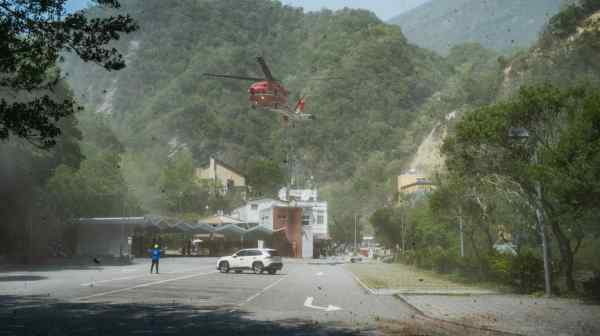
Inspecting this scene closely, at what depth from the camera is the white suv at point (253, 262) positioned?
37.0 metres

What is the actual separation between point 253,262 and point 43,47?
2532cm

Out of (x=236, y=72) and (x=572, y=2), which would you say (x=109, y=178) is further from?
(x=236, y=72)

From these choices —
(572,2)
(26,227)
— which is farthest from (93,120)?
(572,2)

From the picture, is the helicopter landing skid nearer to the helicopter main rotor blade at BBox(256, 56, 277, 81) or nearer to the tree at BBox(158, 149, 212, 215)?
the helicopter main rotor blade at BBox(256, 56, 277, 81)

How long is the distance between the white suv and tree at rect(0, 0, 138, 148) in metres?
25.0

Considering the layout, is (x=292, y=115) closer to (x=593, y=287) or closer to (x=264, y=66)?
(x=264, y=66)

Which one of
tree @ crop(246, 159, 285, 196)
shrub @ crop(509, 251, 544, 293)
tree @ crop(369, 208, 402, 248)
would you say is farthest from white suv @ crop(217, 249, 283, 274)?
tree @ crop(246, 159, 285, 196)

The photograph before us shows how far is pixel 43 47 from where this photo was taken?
13.6 meters

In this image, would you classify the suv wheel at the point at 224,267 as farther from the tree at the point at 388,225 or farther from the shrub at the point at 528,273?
the tree at the point at 388,225

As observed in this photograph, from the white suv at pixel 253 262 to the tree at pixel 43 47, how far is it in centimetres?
2504

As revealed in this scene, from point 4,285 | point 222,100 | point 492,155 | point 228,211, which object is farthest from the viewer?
point 222,100

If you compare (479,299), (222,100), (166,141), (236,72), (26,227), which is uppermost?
(236,72)

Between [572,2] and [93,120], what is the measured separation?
10254 cm

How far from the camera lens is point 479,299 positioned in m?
19.7
